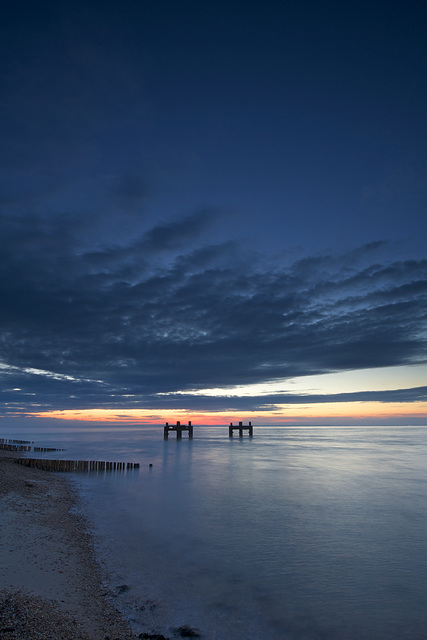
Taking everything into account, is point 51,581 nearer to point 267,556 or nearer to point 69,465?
point 267,556

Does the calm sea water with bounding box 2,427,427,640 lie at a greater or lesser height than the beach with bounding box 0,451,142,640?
lesser

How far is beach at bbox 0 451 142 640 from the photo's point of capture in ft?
24.1

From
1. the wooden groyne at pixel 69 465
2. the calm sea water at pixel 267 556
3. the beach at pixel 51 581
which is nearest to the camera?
the beach at pixel 51 581

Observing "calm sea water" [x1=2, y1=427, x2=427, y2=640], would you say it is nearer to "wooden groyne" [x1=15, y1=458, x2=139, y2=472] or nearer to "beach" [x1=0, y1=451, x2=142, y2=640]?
"beach" [x1=0, y1=451, x2=142, y2=640]

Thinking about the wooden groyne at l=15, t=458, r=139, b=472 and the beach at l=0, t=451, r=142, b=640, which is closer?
the beach at l=0, t=451, r=142, b=640

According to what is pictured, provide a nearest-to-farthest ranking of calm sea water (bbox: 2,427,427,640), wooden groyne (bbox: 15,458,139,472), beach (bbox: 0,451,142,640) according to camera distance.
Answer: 1. beach (bbox: 0,451,142,640)
2. calm sea water (bbox: 2,427,427,640)
3. wooden groyne (bbox: 15,458,139,472)

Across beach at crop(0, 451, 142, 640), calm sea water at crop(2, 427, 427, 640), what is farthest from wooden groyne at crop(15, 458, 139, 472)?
beach at crop(0, 451, 142, 640)

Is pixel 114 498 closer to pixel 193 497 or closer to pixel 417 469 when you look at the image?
pixel 193 497

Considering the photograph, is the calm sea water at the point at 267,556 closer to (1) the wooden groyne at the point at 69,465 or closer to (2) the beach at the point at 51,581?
(2) the beach at the point at 51,581

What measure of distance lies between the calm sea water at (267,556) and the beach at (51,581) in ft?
2.11

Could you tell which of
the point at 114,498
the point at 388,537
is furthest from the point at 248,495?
the point at 388,537

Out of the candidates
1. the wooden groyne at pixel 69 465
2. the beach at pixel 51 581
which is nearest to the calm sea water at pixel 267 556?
the beach at pixel 51 581

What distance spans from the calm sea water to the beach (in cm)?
64

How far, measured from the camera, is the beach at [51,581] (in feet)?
24.1
